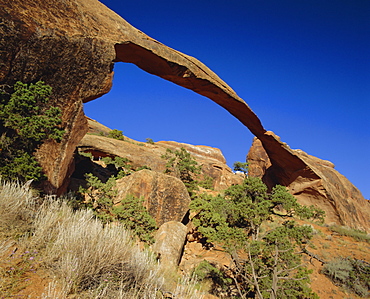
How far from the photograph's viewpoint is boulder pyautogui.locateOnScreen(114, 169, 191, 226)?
1190 centimetres

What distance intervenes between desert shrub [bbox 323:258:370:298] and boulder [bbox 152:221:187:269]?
7311 millimetres

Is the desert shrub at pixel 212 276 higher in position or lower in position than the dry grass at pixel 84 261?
lower

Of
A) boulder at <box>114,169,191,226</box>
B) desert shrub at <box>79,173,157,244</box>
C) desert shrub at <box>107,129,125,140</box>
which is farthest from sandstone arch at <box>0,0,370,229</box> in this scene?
desert shrub at <box>107,129,125,140</box>

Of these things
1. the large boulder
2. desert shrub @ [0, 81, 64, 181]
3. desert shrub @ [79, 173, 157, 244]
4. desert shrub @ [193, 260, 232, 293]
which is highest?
the large boulder

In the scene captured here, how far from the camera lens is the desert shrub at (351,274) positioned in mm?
10133

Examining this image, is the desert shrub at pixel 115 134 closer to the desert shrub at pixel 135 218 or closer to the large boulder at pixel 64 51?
the large boulder at pixel 64 51

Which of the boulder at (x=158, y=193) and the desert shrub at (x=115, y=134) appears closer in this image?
the boulder at (x=158, y=193)

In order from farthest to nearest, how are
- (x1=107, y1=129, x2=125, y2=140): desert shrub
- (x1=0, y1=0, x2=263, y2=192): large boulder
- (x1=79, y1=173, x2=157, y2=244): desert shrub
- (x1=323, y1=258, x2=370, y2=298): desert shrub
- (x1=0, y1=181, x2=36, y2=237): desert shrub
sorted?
(x1=107, y1=129, x2=125, y2=140): desert shrub < (x1=323, y1=258, x2=370, y2=298): desert shrub < (x1=79, y1=173, x2=157, y2=244): desert shrub < (x1=0, y1=0, x2=263, y2=192): large boulder < (x1=0, y1=181, x2=36, y2=237): desert shrub

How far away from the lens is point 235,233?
279 inches

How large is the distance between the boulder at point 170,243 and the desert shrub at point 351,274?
7311 mm

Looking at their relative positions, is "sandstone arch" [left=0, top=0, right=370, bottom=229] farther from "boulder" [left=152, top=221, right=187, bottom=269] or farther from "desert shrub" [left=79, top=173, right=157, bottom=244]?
"boulder" [left=152, top=221, right=187, bottom=269]

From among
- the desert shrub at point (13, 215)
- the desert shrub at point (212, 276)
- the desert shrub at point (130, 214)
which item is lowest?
the desert shrub at point (212, 276)

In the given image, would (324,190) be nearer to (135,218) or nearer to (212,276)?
(212,276)

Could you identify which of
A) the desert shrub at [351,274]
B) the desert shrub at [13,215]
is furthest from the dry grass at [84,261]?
the desert shrub at [351,274]
